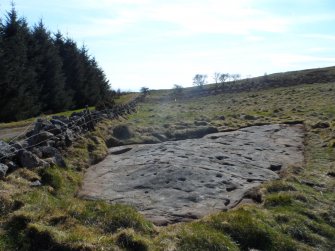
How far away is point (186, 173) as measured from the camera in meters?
14.2

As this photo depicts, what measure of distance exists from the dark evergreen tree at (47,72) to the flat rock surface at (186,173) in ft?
83.2

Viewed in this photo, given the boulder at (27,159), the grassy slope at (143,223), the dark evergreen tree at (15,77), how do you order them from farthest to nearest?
the dark evergreen tree at (15,77), the boulder at (27,159), the grassy slope at (143,223)

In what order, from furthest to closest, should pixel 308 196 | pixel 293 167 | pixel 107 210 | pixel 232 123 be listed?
pixel 232 123, pixel 293 167, pixel 308 196, pixel 107 210

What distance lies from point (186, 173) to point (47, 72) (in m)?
32.8

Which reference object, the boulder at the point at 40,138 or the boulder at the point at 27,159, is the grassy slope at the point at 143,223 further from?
the boulder at the point at 40,138

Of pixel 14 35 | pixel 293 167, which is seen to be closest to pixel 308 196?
pixel 293 167

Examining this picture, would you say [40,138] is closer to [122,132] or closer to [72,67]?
[122,132]

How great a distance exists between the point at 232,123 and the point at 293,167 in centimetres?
1439

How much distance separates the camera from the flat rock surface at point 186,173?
37.9ft

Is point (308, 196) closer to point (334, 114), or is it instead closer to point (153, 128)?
point (153, 128)

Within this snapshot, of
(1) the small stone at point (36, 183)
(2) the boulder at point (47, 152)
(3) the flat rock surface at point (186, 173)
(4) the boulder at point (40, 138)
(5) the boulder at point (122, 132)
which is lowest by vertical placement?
(3) the flat rock surface at point (186, 173)

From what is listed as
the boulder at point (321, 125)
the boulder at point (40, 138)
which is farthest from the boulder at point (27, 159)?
the boulder at point (321, 125)

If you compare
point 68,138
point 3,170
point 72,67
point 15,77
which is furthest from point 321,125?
point 72,67

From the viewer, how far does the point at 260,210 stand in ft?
33.9
